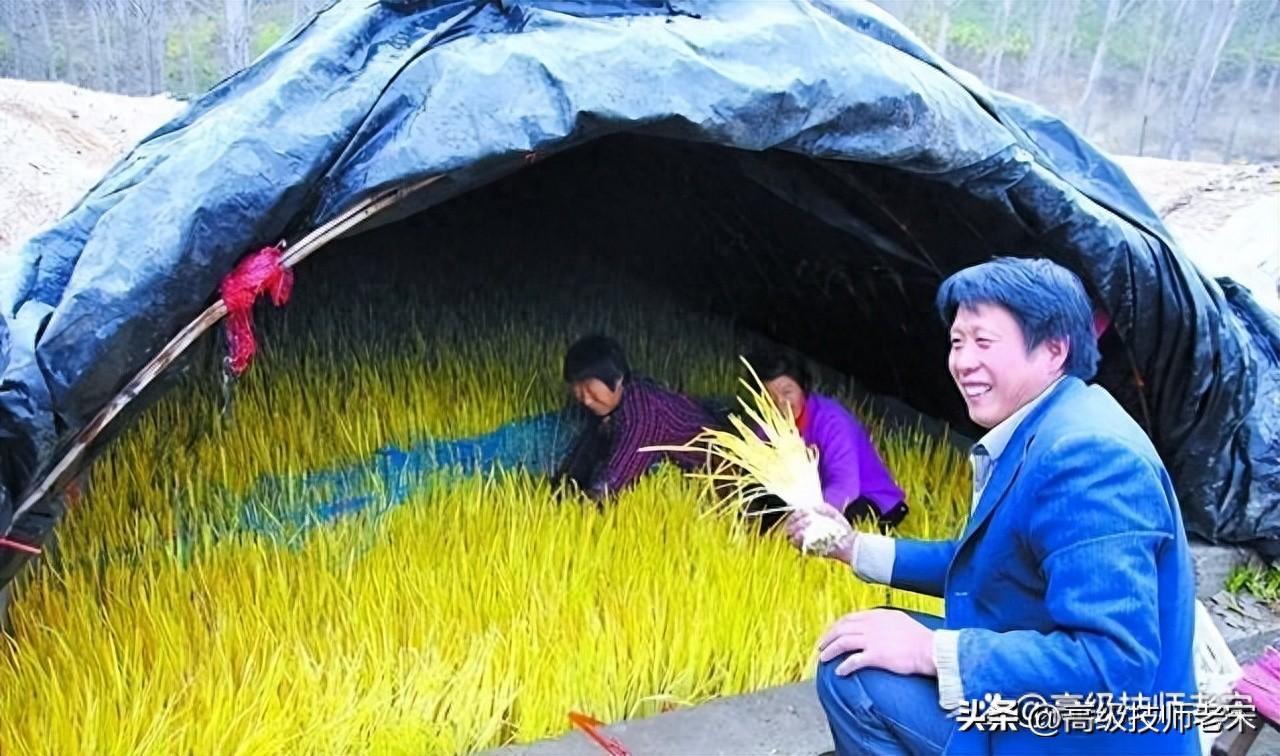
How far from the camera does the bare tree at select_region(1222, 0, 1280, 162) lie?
704 centimetres

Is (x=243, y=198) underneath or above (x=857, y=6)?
underneath

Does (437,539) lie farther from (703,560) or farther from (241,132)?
(241,132)

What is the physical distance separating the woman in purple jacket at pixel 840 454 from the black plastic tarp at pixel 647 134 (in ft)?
1.55

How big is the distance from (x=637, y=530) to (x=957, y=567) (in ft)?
4.38

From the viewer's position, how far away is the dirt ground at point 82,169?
17.9 ft

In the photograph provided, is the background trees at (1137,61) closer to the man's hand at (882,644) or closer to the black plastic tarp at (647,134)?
the black plastic tarp at (647,134)

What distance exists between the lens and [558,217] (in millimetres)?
4484

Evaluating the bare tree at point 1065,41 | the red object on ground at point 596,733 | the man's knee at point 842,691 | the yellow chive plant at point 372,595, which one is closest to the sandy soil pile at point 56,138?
the yellow chive plant at point 372,595

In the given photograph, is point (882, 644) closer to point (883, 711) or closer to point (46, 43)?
point (883, 711)

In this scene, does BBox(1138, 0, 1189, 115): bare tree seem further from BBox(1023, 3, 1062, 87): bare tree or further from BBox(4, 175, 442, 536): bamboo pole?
BBox(4, 175, 442, 536): bamboo pole

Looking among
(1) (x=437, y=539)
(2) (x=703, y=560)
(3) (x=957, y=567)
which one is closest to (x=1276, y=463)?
(2) (x=703, y=560)

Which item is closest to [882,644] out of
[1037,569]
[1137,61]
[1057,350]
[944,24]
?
[1037,569]

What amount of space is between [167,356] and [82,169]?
4485 millimetres

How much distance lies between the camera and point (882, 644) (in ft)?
5.40
